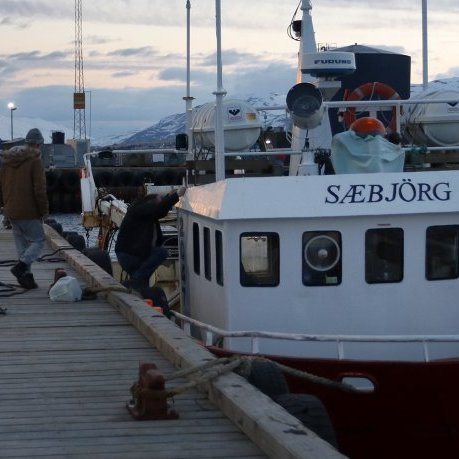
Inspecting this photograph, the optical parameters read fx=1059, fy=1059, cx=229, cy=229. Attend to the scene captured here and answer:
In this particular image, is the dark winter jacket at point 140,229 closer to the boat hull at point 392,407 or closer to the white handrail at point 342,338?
the white handrail at point 342,338

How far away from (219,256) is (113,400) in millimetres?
3634

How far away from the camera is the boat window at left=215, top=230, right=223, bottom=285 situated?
1009cm

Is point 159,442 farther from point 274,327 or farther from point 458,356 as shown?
point 458,356

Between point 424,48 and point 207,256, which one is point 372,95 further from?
point 207,256

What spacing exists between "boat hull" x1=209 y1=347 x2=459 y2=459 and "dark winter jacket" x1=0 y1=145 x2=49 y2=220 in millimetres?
3797

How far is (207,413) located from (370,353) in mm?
3675

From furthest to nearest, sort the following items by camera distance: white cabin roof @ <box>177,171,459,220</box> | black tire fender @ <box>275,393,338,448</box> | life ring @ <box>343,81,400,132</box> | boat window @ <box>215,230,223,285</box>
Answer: life ring @ <box>343,81,400,132</box> < boat window @ <box>215,230,223,285</box> < white cabin roof @ <box>177,171,459,220</box> < black tire fender @ <box>275,393,338,448</box>

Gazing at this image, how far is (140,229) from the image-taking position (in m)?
13.3

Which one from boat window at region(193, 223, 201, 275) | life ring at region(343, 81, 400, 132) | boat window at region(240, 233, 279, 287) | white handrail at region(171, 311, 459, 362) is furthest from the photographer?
Result: life ring at region(343, 81, 400, 132)

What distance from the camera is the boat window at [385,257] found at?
31.9ft

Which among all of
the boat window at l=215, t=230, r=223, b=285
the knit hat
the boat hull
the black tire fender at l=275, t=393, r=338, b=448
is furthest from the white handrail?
the knit hat

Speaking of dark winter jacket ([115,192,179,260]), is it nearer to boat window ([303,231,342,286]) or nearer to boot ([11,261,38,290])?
boot ([11,261,38,290])

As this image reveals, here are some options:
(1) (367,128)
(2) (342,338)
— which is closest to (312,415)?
(2) (342,338)

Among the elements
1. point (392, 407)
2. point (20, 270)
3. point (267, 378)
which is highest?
point (20, 270)
